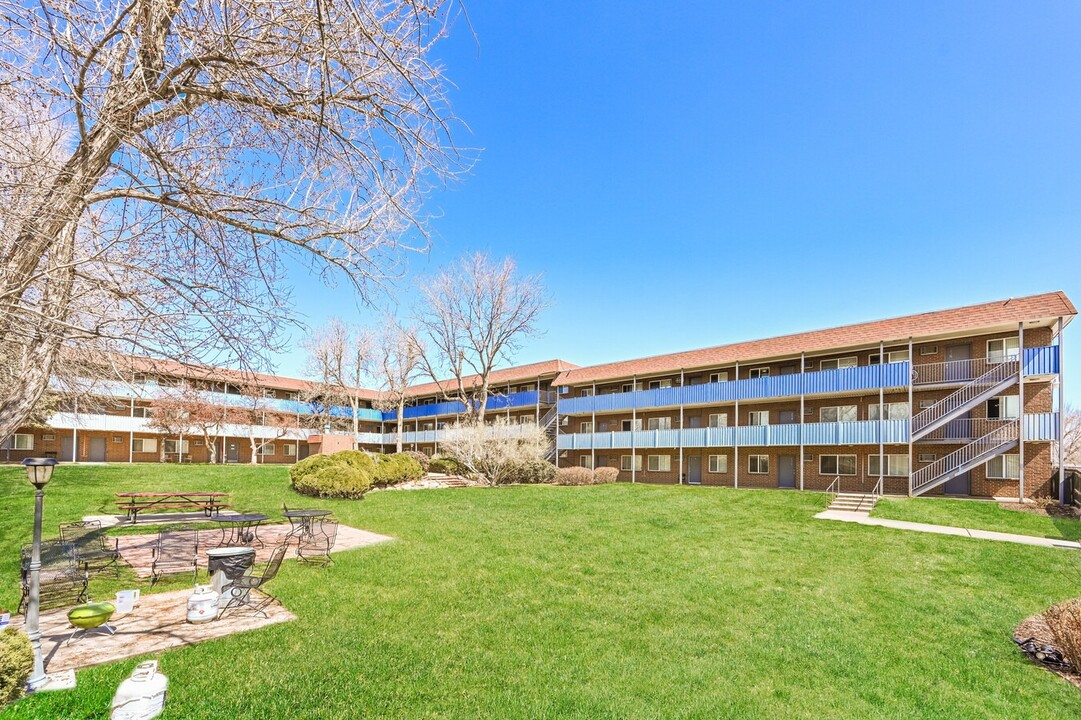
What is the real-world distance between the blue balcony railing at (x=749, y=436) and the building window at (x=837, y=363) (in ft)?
10.5

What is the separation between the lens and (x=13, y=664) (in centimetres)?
Answer: 454

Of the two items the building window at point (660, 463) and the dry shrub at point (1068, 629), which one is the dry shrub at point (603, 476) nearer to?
the building window at point (660, 463)

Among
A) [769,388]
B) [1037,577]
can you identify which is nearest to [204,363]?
[1037,577]

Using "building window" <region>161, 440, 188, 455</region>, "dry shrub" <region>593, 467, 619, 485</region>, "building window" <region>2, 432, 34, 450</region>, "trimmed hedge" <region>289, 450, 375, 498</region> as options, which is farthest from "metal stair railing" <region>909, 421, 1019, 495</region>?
"building window" <region>2, 432, 34, 450</region>

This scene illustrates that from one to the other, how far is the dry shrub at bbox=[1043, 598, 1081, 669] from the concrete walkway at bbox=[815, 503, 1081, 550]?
326 inches

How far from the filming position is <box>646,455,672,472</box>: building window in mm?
31855

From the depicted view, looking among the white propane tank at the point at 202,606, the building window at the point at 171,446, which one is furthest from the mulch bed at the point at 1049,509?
the building window at the point at 171,446

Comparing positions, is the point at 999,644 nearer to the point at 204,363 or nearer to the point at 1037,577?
the point at 1037,577

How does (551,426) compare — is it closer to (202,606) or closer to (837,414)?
(837,414)

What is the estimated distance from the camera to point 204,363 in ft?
16.2

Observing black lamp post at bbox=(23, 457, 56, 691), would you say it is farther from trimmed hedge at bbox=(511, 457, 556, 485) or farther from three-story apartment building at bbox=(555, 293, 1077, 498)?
three-story apartment building at bbox=(555, 293, 1077, 498)

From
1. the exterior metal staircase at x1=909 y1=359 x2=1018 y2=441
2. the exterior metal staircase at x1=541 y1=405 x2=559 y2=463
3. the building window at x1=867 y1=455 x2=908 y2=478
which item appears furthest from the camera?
the exterior metal staircase at x1=541 y1=405 x2=559 y2=463

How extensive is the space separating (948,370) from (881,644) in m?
19.9

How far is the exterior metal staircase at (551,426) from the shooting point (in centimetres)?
3566
